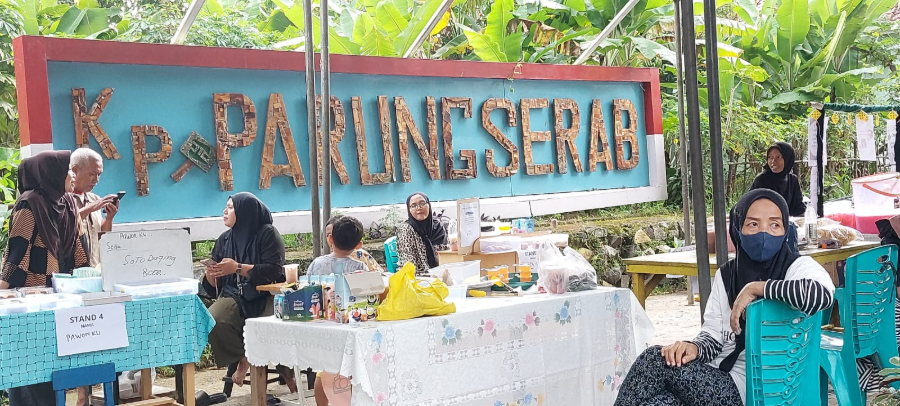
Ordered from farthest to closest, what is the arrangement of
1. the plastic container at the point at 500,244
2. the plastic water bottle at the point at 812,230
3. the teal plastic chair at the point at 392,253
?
the teal plastic chair at the point at 392,253 < the plastic water bottle at the point at 812,230 < the plastic container at the point at 500,244

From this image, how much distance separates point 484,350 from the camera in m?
4.08

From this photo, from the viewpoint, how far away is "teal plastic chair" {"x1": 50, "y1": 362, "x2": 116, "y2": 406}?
3.92 meters

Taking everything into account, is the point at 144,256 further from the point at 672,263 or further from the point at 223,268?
the point at 672,263

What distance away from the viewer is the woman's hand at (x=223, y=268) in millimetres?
5465

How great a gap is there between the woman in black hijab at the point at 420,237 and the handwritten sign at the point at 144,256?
6.14 feet

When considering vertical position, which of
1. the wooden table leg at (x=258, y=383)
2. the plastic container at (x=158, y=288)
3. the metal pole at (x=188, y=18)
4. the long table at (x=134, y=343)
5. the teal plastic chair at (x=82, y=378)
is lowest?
the wooden table leg at (x=258, y=383)

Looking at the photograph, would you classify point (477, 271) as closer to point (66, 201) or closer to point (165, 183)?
point (66, 201)

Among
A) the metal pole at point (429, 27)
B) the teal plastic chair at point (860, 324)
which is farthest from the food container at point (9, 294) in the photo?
the metal pole at point (429, 27)

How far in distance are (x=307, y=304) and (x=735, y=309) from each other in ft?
5.81

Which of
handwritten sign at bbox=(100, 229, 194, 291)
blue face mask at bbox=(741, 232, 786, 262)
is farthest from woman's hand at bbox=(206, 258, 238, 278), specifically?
blue face mask at bbox=(741, 232, 786, 262)

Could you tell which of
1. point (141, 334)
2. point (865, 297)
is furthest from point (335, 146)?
point (865, 297)

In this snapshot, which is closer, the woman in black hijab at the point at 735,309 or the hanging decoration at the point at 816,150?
the woman in black hijab at the point at 735,309

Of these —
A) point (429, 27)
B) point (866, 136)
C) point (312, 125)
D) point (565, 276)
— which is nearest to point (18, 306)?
point (312, 125)

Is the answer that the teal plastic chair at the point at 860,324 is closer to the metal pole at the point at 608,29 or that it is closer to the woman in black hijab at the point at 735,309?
the woman in black hijab at the point at 735,309
